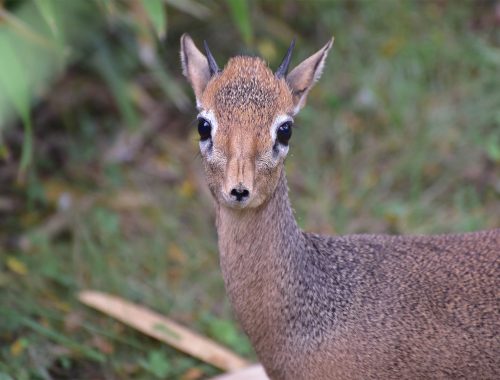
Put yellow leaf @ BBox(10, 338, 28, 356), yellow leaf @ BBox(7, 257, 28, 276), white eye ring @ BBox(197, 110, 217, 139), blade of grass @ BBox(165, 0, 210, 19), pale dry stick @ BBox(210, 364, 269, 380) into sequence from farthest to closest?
blade of grass @ BBox(165, 0, 210, 19), yellow leaf @ BBox(7, 257, 28, 276), yellow leaf @ BBox(10, 338, 28, 356), pale dry stick @ BBox(210, 364, 269, 380), white eye ring @ BBox(197, 110, 217, 139)

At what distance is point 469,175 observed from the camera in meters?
5.38

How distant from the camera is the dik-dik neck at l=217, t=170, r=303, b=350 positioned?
3.19 metres

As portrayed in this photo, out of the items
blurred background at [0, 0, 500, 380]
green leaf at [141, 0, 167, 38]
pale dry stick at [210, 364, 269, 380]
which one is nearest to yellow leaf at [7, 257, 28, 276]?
blurred background at [0, 0, 500, 380]

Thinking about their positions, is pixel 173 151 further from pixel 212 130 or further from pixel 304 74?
pixel 212 130

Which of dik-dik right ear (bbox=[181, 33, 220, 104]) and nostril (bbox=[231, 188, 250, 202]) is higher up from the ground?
dik-dik right ear (bbox=[181, 33, 220, 104])

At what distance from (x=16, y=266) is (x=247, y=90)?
212cm

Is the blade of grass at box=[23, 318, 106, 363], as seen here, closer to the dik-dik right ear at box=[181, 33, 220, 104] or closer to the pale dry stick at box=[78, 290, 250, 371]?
the pale dry stick at box=[78, 290, 250, 371]

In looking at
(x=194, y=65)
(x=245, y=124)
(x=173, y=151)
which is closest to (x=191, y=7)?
(x=173, y=151)

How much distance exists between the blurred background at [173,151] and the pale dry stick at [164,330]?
0.25 ft

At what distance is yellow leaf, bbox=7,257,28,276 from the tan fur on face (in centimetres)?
191

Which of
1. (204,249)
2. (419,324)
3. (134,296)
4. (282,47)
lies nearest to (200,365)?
(134,296)

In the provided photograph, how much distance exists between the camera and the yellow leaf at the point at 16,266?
4.66 m

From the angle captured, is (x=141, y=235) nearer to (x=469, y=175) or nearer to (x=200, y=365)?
Result: (x=200, y=365)

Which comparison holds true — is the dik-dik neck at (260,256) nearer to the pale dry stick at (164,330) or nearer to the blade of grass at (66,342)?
the pale dry stick at (164,330)
